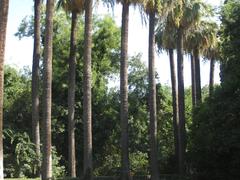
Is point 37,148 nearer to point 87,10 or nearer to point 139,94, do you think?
point 87,10

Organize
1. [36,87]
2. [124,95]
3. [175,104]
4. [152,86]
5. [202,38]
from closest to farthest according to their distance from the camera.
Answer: [124,95], [36,87], [152,86], [175,104], [202,38]

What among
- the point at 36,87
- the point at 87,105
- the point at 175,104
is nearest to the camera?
the point at 87,105

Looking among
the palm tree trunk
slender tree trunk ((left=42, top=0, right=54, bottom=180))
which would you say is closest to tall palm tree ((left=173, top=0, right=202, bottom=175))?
the palm tree trunk

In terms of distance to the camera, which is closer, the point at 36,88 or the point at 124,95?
the point at 124,95

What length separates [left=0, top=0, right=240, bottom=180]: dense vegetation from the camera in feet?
94.8

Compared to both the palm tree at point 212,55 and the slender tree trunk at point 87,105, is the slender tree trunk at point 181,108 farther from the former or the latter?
the slender tree trunk at point 87,105

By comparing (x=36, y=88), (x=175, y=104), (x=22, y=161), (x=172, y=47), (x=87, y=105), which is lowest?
(x=22, y=161)

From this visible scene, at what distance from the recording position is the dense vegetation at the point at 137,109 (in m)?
28.9

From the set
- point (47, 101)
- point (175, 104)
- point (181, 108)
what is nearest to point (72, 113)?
point (47, 101)

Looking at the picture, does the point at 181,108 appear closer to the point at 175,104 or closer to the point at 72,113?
the point at 175,104

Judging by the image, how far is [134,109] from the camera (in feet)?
146

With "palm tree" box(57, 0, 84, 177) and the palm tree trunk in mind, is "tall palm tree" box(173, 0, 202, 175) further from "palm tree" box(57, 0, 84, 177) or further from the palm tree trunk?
the palm tree trunk

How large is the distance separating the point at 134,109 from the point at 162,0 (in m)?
14.4

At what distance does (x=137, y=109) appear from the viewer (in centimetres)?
4459
